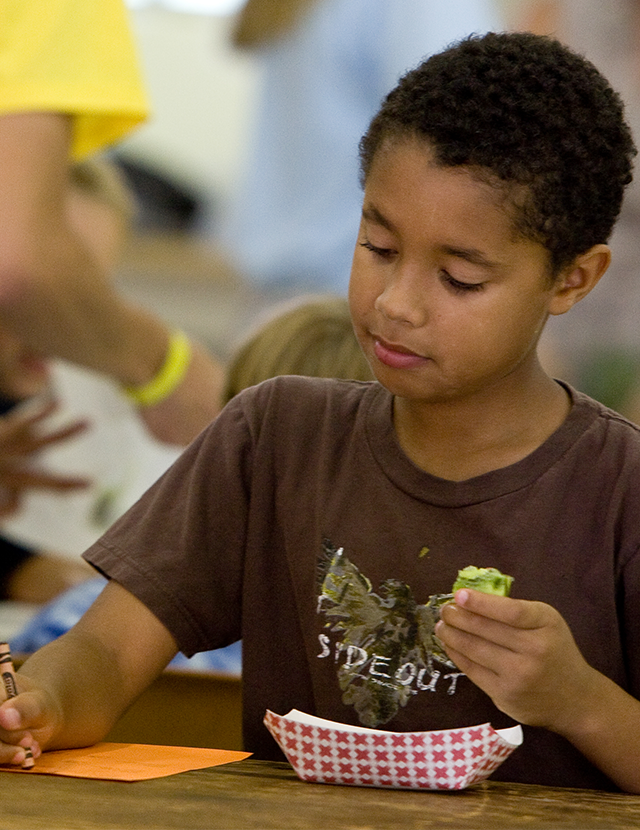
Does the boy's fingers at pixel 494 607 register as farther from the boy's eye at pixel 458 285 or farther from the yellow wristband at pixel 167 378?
the yellow wristband at pixel 167 378

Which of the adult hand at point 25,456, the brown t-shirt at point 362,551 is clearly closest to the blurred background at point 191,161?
the adult hand at point 25,456

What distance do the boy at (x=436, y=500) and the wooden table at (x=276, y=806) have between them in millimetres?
78

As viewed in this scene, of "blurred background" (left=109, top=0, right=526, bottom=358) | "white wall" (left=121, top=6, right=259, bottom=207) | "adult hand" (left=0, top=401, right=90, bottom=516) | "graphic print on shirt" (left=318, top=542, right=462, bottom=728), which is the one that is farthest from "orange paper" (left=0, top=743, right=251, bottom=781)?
"white wall" (left=121, top=6, right=259, bottom=207)

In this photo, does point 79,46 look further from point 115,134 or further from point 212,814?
point 212,814

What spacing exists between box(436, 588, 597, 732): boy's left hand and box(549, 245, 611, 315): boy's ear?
291 mm

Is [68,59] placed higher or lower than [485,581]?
higher

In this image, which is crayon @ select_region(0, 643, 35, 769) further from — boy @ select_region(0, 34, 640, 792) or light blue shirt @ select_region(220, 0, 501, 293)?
light blue shirt @ select_region(220, 0, 501, 293)

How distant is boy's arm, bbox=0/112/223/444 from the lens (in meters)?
1.52

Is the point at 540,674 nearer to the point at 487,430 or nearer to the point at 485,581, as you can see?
the point at 485,581

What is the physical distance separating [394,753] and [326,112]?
5.84ft

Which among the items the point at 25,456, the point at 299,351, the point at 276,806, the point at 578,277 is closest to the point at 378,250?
the point at 578,277

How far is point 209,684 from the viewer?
1.47m

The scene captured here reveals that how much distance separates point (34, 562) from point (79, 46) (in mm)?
1132

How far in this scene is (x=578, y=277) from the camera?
1.06 m
